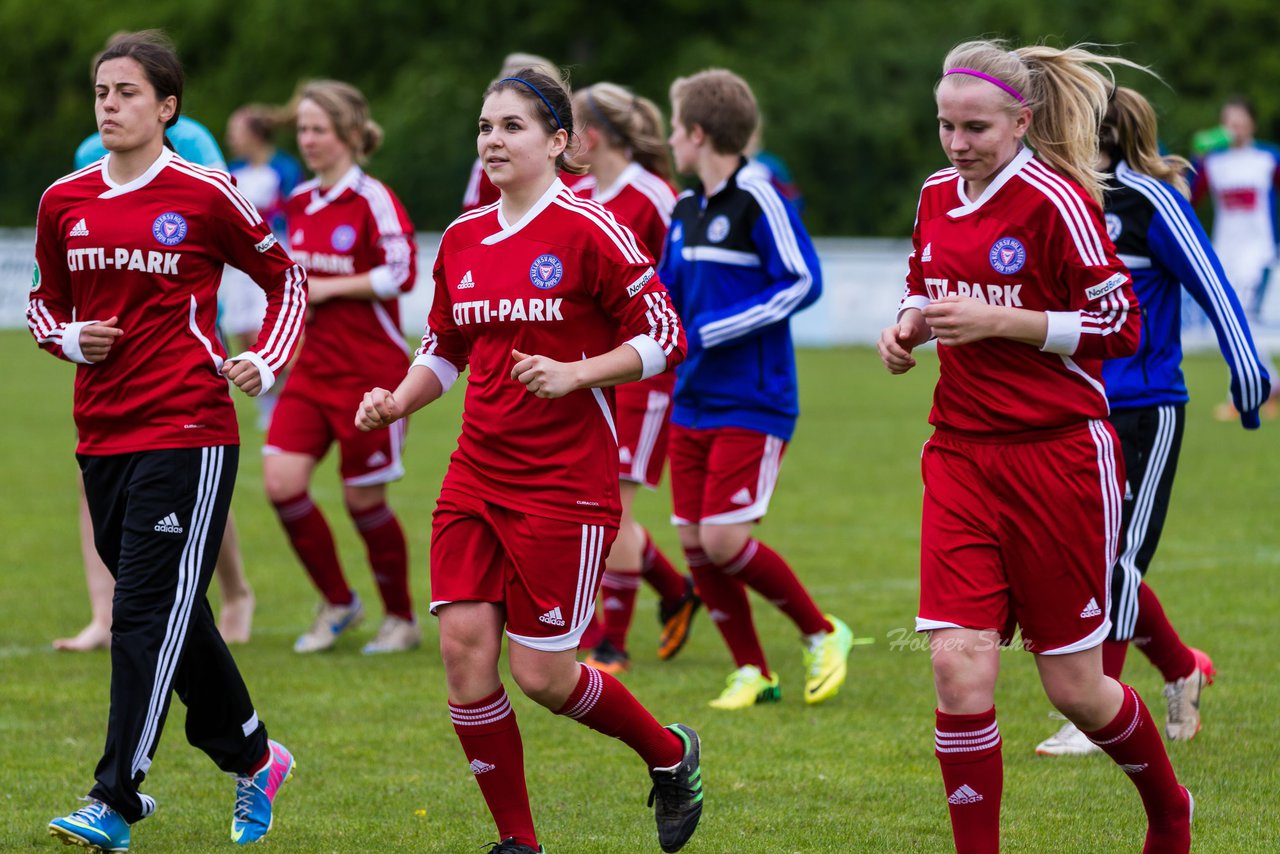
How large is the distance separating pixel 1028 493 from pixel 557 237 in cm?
128

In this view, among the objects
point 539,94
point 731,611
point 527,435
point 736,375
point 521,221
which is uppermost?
point 539,94

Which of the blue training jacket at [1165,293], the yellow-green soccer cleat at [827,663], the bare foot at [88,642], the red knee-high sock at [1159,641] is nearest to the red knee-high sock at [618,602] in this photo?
the yellow-green soccer cleat at [827,663]

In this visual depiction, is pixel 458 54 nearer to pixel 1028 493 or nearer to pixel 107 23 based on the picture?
pixel 107 23

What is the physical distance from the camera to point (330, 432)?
7801 mm

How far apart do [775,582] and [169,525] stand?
267cm

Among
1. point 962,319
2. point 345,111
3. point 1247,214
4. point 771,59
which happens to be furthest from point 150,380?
point 771,59

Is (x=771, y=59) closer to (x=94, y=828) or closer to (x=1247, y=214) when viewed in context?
(x=1247, y=214)

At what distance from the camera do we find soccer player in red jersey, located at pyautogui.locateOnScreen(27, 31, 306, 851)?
4.77 meters

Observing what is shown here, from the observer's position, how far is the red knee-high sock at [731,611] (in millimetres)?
6879

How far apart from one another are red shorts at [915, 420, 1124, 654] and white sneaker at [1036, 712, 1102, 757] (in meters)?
1.69

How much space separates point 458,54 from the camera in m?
34.7

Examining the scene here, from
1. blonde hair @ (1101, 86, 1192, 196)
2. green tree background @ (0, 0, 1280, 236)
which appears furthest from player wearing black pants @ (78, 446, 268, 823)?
green tree background @ (0, 0, 1280, 236)

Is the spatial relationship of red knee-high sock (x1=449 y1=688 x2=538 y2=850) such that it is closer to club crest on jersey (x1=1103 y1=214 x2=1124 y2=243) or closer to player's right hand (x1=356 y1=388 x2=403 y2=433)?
player's right hand (x1=356 y1=388 x2=403 y2=433)

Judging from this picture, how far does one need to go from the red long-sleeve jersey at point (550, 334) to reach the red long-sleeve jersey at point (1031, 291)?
27.6 inches
